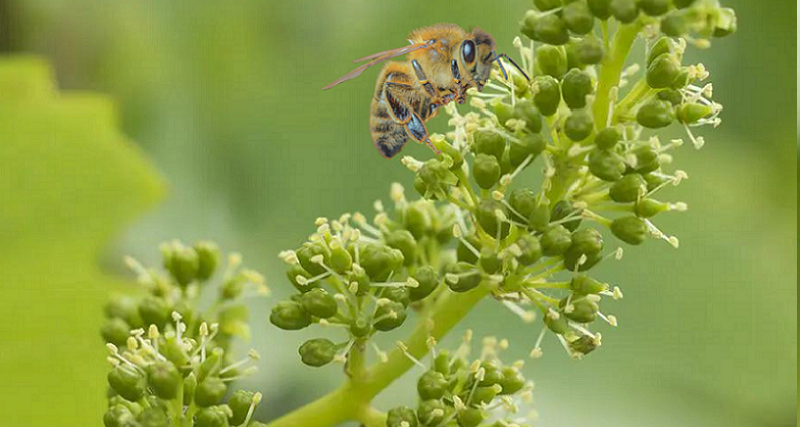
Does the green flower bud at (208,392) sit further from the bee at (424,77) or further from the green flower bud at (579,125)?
the green flower bud at (579,125)

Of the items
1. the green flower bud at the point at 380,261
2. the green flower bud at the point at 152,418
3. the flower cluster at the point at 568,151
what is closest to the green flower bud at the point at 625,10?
the flower cluster at the point at 568,151

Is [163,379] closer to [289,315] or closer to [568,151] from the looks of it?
[289,315]

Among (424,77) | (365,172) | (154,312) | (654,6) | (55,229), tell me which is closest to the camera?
(654,6)

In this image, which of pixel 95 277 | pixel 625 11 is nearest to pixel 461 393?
pixel 625 11

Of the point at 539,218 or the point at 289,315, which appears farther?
the point at 289,315

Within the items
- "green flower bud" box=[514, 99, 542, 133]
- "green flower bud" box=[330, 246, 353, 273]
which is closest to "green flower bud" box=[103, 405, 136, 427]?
"green flower bud" box=[330, 246, 353, 273]

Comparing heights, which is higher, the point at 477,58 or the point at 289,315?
the point at 477,58

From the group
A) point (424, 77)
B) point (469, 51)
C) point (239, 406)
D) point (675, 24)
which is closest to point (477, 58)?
point (469, 51)

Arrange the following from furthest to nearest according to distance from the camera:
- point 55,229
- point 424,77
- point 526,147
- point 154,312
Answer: point 55,229
point 154,312
point 424,77
point 526,147
